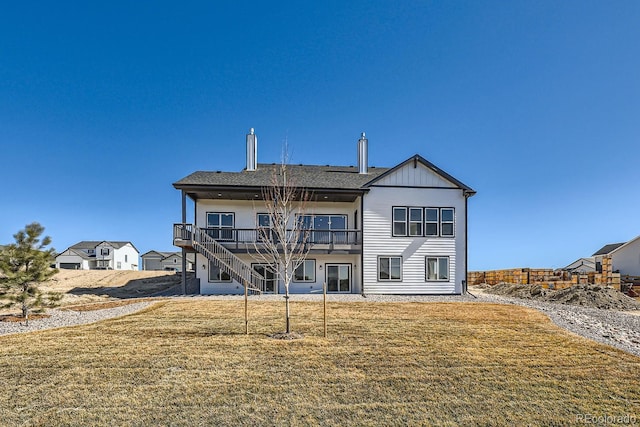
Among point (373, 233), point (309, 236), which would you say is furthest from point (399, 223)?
point (309, 236)

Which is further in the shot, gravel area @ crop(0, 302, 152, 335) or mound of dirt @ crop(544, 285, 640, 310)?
mound of dirt @ crop(544, 285, 640, 310)

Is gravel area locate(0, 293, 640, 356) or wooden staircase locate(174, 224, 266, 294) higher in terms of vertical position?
wooden staircase locate(174, 224, 266, 294)

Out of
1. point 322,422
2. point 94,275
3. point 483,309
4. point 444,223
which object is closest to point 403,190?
point 444,223

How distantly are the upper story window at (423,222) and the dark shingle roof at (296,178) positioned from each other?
9.38 feet

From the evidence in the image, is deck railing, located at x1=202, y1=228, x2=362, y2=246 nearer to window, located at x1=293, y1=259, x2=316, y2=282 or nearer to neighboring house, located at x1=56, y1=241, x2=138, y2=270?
window, located at x1=293, y1=259, x2=316, y2=282

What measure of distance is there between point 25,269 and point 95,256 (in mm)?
52951

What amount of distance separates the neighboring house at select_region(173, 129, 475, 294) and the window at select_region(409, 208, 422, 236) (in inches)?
2.2

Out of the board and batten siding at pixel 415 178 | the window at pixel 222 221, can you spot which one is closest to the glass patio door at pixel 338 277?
the board and batten siding at pixel 415 178

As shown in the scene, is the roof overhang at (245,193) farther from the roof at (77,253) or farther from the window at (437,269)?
the roof at (77,253)

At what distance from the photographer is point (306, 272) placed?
746 inches

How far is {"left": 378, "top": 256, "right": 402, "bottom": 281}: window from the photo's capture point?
1848 centimetres

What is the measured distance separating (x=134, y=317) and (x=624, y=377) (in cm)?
1252

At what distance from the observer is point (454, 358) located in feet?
21.7

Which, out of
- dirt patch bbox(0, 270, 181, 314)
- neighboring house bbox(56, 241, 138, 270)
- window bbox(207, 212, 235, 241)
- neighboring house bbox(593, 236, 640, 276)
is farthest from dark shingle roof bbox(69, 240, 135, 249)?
neighboring house bbox(593, 236, 640, 276)
